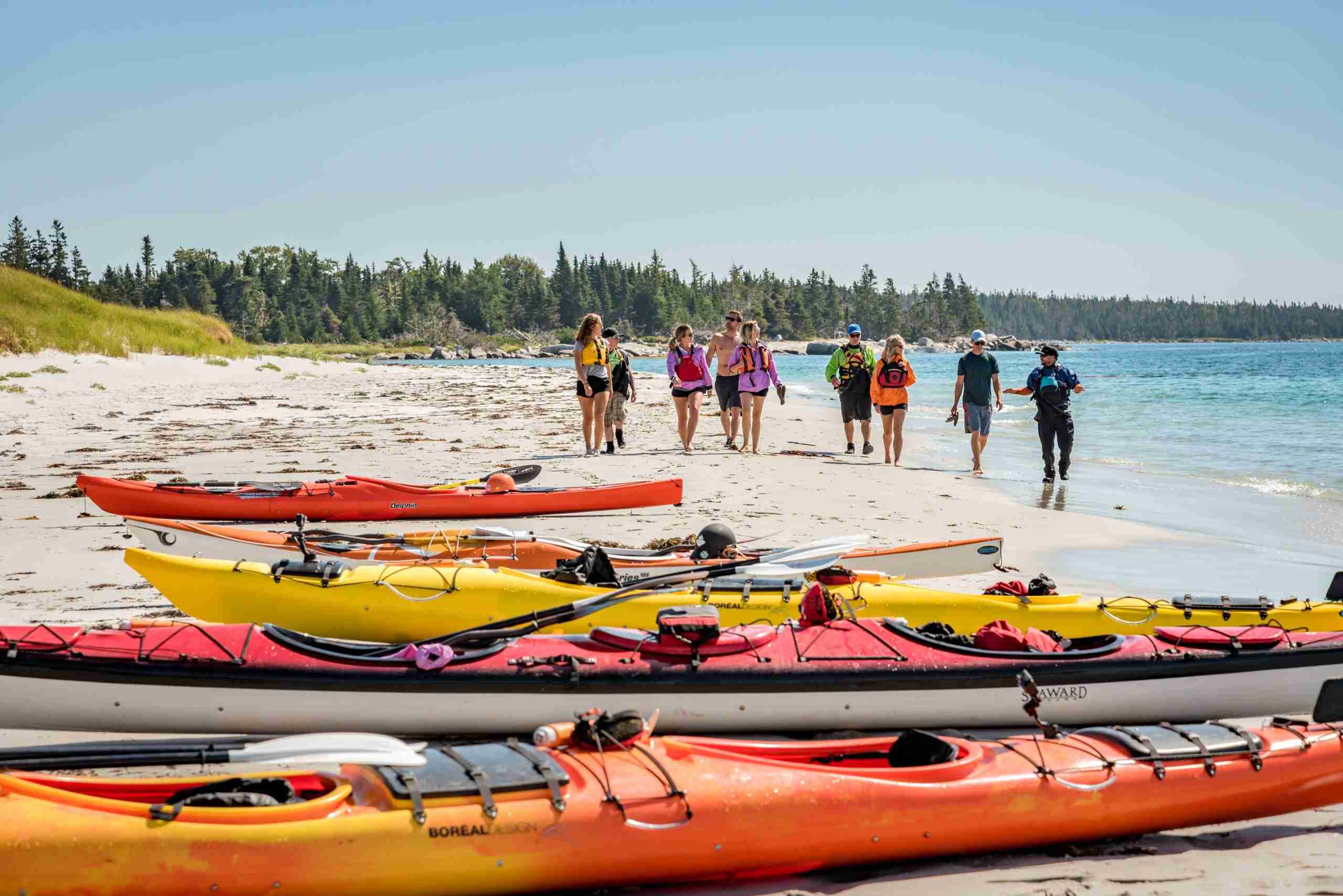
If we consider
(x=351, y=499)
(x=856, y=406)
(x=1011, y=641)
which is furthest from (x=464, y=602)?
(x=856, y=406)

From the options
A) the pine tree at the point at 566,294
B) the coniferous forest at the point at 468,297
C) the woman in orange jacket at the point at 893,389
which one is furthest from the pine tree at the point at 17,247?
the woman in orange jacket at the point at 893,389

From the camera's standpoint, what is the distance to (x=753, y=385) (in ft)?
40.3

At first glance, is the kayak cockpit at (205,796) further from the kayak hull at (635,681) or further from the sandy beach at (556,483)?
the sandy beach at (556,483)

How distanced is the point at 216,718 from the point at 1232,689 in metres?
3.98

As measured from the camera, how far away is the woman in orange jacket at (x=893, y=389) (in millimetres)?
11844

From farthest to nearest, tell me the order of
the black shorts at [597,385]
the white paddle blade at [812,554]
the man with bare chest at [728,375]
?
the man with bare chest at [728,375], the black shorts at [597,385], the white paddle blade at [812,554]

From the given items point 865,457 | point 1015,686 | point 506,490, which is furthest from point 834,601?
point 865,457

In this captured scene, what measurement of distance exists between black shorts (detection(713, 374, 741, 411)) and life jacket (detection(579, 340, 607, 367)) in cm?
160

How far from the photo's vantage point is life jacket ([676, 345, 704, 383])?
1216cm

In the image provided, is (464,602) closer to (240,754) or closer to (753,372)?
(240,754)

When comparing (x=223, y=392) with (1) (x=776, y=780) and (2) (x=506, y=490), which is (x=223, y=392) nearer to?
(2) (x=506, y=490)

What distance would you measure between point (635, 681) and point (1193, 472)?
11.2 metres

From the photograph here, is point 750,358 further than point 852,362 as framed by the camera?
No

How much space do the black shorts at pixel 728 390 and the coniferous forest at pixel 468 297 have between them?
246 feet
